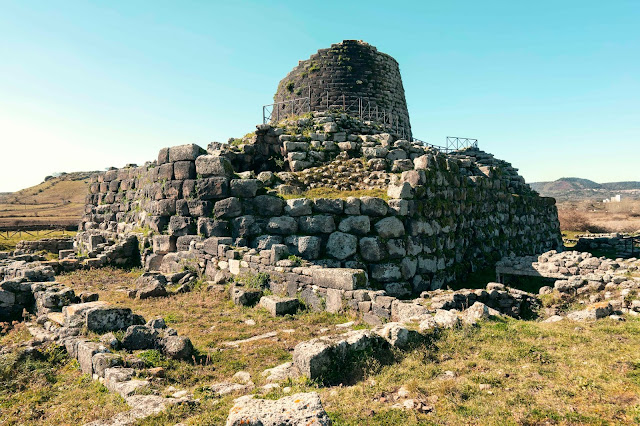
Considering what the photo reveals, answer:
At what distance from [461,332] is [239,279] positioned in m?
6.73

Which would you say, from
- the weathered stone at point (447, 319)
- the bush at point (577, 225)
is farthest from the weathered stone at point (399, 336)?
the bush at point (577, 225)

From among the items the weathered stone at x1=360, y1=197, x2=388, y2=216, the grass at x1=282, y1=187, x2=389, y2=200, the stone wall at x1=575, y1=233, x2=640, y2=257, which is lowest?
the stone wall at x1=575, y1=233, x2=640, y2=257

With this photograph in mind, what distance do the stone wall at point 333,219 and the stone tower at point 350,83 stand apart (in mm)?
6826

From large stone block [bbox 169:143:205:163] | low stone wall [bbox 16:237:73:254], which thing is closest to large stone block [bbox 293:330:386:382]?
large stone block [bbox 169:143:205:163]

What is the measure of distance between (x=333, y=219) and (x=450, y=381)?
25.7ft

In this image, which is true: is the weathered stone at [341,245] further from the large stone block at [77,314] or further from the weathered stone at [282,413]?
the weathered stone at [282,413]

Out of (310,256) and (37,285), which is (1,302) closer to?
(37,285)

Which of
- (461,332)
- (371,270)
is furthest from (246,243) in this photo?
(461,332)

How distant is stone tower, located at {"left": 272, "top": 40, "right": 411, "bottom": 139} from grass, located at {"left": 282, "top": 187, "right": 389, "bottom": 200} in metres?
9.80

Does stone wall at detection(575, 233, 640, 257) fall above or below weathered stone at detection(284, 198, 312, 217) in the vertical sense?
below

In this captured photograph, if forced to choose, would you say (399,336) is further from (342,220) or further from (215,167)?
(215,167)

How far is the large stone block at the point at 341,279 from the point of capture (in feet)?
29.3

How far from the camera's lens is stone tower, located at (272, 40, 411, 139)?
23.2m

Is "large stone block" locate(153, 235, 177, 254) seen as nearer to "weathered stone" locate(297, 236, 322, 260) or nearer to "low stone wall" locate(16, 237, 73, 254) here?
"weathered stone" locate(297, 236, 322, 260)
